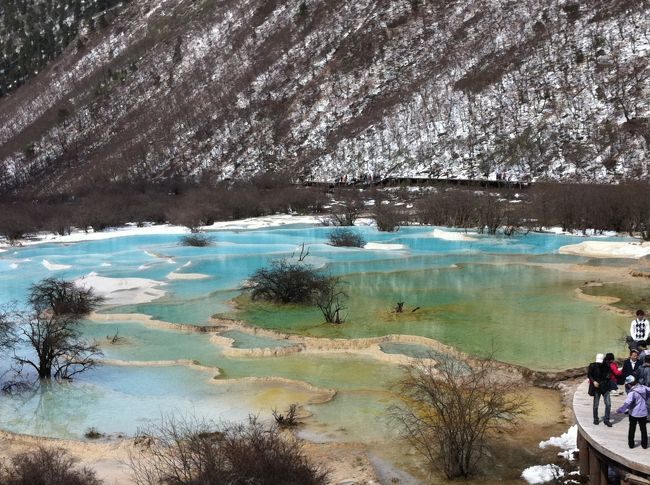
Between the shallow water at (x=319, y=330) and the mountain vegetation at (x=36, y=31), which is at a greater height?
the mountain vegetation at (x=36, y=31)

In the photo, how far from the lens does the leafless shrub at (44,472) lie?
7.37 m

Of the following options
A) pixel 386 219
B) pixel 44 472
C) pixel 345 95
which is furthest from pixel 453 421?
pixel 345 95

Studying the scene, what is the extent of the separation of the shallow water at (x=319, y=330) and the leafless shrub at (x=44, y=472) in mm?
1697

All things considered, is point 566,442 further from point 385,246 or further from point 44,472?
point 385,246

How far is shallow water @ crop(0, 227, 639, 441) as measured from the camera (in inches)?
432

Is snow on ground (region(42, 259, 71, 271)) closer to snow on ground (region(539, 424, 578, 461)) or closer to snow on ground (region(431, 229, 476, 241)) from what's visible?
snow on ground (region(431, 229, 476, 241))

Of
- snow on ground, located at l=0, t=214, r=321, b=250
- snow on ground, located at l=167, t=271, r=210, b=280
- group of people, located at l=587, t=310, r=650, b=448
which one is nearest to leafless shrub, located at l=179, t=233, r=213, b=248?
snow on ground, located at l=0, t=214, r=321, b=250

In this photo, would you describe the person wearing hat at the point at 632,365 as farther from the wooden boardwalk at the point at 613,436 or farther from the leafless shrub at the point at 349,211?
the leafless shrub at the point at 349,211

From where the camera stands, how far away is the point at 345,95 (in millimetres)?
69812

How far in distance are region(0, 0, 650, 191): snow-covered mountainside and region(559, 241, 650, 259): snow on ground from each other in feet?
66.0

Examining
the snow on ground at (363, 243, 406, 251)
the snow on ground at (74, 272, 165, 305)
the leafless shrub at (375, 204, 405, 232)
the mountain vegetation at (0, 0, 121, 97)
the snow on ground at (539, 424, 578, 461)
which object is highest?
the mountain vegetation at (0, 0, 121, 97)

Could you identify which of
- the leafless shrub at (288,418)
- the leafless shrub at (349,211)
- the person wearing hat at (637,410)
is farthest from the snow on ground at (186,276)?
the leafless shrub at (349,211)

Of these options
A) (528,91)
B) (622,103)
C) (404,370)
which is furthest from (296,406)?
(528,91)

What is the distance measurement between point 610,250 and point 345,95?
46085 millimetres
